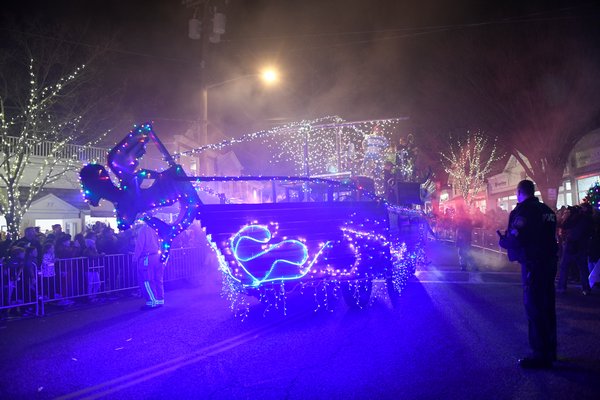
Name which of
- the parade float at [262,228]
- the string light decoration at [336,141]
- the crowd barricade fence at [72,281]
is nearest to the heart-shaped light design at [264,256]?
the parade float at [262,228]

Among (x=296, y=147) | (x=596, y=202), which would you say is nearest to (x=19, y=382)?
(x=596, y=202)

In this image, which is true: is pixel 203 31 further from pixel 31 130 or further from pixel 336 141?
pixel 336 141

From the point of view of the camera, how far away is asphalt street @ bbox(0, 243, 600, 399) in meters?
4.16

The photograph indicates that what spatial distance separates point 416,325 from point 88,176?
525 centimetres

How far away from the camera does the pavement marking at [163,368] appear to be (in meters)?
4.32

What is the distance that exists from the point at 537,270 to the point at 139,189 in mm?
5627

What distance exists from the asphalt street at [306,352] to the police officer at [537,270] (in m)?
0.27

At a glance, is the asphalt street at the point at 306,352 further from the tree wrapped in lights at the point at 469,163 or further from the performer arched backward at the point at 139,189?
the tree wrapped in lights at the point at 469,163

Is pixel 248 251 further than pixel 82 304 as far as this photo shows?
No

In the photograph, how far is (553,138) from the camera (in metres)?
18.3

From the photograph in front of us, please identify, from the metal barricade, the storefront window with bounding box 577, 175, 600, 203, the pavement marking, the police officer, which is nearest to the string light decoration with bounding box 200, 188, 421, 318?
the pavement marking

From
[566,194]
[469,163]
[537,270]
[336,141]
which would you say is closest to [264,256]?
[537,270]

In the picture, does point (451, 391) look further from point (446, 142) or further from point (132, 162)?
point (446, 142)

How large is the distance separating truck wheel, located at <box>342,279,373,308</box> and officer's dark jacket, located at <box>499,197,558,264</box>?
3.23 metres
